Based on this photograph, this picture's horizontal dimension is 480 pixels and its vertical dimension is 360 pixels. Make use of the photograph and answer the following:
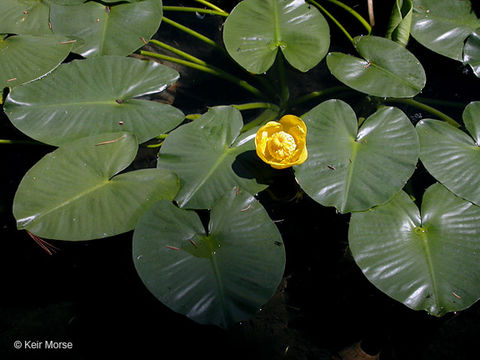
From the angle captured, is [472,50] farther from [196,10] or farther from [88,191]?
[88,191]

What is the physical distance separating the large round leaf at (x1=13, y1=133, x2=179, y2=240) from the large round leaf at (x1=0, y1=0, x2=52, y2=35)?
0.84 meters

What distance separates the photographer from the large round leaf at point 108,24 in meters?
2.04

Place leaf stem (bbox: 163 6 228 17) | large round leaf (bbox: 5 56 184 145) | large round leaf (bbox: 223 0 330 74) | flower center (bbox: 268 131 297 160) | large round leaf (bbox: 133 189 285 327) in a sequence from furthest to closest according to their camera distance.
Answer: leaf stem (bbox: 163 6 228 17) → large round leaf (bbox: 223 0 330 74) → large round leaf (bbox: 5 56 184 145) → flower center (bbox: 268 131 297 160) → large round leaf (bbox: 133 189 285 327)

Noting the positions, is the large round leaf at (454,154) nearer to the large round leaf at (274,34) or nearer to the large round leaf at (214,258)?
the large round leaf at (274,34)

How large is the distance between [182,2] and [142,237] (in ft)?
5.90

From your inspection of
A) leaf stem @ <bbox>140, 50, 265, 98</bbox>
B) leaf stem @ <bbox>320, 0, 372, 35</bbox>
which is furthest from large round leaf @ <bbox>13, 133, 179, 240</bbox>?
leaf stem @ <bbox>320, 0, 372, 35</bbox>

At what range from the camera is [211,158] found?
66.6 inches

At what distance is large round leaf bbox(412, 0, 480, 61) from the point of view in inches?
83.0

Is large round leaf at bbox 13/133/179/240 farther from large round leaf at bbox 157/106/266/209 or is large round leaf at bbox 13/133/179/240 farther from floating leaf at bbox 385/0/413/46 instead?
floating leaf at bbox 385/0/413/46

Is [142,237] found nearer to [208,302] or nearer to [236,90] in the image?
[208,302]

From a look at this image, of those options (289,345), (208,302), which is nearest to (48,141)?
(208,302)

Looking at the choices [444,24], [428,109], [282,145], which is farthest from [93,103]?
[444,24]

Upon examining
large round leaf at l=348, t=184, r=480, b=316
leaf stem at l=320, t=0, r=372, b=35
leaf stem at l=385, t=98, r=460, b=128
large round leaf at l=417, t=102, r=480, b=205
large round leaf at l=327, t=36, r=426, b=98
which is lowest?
large round leaf at l=348, t=184, r=480, b=316

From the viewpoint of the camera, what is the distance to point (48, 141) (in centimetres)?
173
